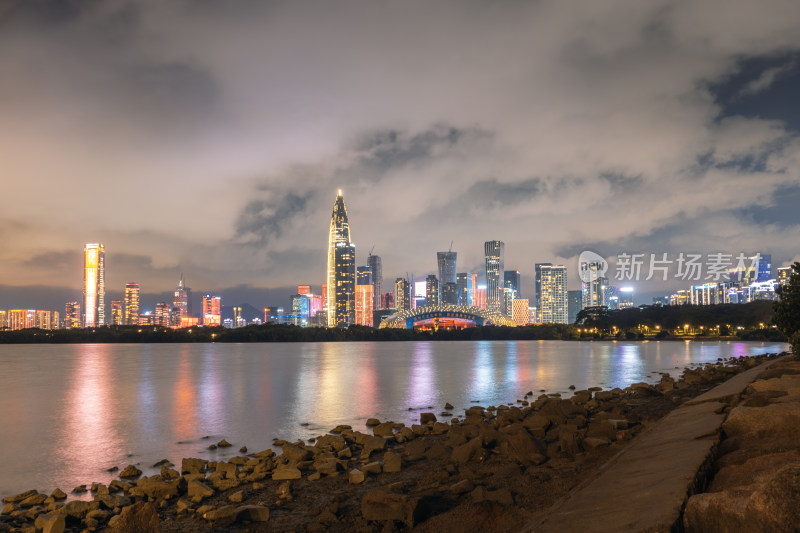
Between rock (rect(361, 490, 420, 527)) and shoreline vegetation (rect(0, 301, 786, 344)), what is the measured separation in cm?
15021

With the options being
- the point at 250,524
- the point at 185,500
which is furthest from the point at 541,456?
the point at 185,500

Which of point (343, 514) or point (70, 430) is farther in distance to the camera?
point (70, 430)

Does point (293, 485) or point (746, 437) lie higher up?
point (746, 437)

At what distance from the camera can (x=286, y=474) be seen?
11.8 metres

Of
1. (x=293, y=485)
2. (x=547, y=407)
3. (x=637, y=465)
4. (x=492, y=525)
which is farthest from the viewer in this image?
(x=547, y=407)

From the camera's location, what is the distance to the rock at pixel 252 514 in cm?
912

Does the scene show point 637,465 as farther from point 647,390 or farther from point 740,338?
point 740,338

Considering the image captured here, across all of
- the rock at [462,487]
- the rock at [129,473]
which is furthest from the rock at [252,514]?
the rock at [129,473]

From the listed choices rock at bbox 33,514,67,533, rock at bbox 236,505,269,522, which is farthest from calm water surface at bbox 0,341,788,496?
rock at bbox 236,505,269,522

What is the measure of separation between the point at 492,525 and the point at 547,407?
977cm

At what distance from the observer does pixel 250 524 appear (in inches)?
357

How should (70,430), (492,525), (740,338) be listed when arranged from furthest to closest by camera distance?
(740,338), (70,430), (492,525)

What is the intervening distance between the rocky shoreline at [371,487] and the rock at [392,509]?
0.02 metres

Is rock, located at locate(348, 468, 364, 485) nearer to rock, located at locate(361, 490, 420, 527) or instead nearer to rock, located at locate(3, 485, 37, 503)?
rock, located at locate(361, 490, 420, 527)
